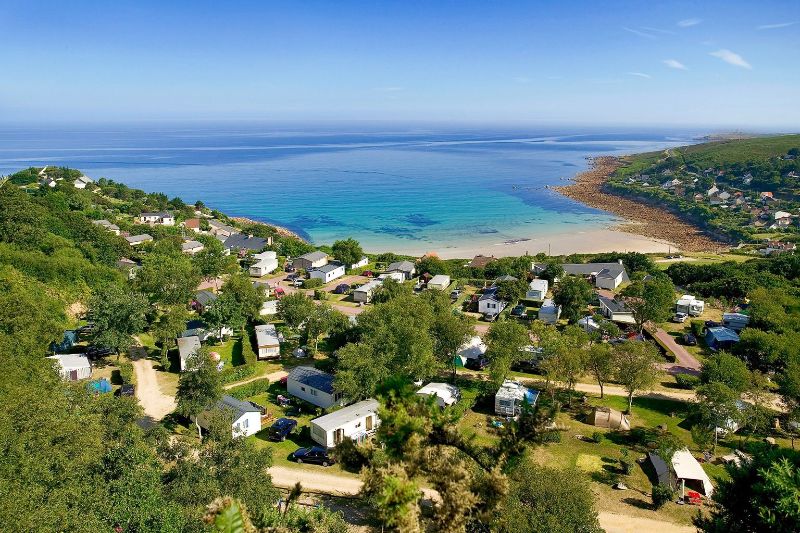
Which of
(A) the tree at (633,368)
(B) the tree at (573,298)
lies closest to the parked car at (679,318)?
(B) the tree at (573,298)

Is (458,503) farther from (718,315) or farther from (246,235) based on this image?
(246,235)

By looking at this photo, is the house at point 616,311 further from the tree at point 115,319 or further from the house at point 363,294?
the tree at point 115,319

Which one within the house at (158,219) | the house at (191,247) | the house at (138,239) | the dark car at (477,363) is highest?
the house at (158,219)

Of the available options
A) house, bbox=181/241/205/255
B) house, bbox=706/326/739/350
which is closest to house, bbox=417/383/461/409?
house, bbox=706/326/739/350

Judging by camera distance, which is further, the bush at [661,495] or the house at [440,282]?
the house at [440,282]

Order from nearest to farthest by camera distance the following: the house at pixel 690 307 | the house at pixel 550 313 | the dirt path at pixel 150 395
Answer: the dirt path at pixel 150 395 → the house at pixel 550 313 → the house at pixel 690 307

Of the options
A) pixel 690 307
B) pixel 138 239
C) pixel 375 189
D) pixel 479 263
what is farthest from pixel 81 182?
pixel 690 307

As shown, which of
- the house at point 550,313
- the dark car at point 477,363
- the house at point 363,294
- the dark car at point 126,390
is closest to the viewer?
the dark car at point 126,390

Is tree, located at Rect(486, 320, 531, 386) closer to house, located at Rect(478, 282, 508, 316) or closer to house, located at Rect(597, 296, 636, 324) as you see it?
house, located at Rect(478, 282, 508, 316)

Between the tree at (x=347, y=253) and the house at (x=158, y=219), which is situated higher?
the house at (x=158, y=219)

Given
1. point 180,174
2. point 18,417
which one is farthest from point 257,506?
point 180,174
